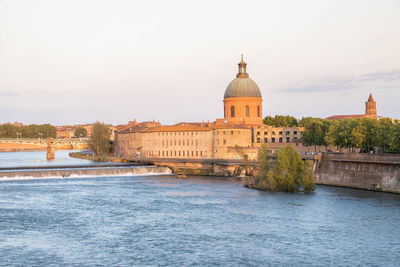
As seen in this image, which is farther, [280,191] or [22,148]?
[22,148]

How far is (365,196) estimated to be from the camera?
53094 mm

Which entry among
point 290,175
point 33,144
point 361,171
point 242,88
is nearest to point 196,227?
point 290,175

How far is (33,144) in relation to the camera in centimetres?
18288

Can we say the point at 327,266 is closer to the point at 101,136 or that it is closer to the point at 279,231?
the point at 279,231

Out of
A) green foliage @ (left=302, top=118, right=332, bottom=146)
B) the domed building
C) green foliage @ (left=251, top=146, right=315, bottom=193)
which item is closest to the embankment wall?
green foliage @ (left=251, top=146, right=315, bottom=193)

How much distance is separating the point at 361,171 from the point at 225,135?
A: 30758mm

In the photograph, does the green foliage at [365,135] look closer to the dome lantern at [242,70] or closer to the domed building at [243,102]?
the domed building at [243,102]

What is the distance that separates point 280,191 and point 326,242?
2202 centimetres

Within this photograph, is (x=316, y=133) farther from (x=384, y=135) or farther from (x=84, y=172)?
(x=84, y=172)

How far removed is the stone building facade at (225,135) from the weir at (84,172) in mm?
9842

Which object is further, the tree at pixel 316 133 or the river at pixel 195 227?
the tree at pixel 316 133

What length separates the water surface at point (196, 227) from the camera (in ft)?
108

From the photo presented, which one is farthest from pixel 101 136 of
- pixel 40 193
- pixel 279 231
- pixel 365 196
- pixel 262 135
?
pixel 279 231

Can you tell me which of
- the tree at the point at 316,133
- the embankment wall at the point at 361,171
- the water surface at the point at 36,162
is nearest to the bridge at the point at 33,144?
the water surface at the point at 36,162
